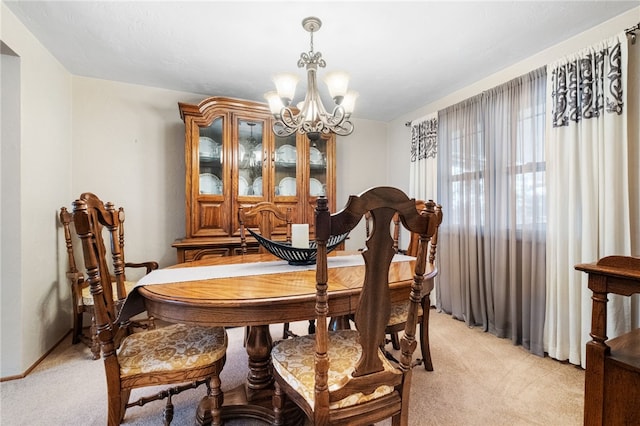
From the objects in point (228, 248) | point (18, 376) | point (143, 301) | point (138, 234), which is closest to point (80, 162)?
point (138, 234)

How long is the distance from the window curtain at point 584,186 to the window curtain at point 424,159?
3.62 ft

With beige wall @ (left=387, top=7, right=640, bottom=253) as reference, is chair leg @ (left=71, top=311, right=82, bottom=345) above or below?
below

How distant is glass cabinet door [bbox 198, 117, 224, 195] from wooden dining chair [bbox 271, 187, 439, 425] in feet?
6.96

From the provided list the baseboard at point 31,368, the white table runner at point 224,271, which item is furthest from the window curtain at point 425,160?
the baseboard at point 31,368

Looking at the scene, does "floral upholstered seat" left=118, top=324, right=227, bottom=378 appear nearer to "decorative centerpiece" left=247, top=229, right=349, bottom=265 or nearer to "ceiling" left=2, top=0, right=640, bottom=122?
"decorative centerpiece" left=247, top=229, right=349, bottom=265

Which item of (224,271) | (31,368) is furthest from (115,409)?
(31,368)

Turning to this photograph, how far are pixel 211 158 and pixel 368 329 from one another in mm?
2417

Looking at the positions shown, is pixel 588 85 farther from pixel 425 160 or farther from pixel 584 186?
pixel 425 160

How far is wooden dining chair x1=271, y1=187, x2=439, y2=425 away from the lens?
86 cm

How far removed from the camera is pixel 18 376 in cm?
189

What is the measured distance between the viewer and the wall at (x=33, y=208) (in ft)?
6.22

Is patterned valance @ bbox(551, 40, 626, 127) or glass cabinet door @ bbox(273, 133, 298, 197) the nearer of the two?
patterned valance @ bbox(551, 40, 626, 127)

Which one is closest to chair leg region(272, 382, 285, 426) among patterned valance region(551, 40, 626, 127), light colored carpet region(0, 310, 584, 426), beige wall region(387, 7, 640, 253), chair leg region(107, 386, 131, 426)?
light colored carpet region(0, 310, 584, 426)

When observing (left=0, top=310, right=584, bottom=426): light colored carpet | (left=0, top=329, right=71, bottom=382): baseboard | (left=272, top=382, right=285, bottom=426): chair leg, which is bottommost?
(left=0, top=310, right=584, bottom=426): light colored carpet
